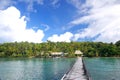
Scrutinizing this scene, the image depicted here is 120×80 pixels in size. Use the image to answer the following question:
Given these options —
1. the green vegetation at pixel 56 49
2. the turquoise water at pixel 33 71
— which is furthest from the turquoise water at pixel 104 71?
the green vegetation at pixel 56 49

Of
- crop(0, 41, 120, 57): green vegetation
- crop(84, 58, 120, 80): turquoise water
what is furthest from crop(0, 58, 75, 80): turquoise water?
crop(0, 41, 120, 57): green vegetation

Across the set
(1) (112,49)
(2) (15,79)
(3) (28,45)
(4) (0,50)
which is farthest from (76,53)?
(2) (15,79)

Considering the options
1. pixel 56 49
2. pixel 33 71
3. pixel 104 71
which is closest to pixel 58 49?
pixel 56 49

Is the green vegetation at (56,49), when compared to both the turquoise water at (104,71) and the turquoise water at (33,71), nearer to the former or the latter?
the turquoise water at (104,71)

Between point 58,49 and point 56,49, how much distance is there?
1.02 metres

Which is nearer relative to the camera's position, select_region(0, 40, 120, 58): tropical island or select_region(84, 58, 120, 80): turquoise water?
select_region(84, 58, 120, 80): turquoise water

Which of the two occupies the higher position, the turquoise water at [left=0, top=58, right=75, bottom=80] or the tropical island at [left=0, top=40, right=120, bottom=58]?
the tropical island at [left=0, top=40, right=120, bottom=58]

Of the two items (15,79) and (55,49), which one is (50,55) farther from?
(15,79)

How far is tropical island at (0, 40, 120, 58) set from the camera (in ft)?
369

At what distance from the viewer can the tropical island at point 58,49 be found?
11250 cm

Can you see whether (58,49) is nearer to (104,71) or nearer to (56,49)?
(56,49)

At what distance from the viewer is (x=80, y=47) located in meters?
125

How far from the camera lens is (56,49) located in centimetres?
12650

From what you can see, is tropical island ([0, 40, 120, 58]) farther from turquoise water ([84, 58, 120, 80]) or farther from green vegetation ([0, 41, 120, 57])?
turquoise water ([84, 58, 120, 80])
